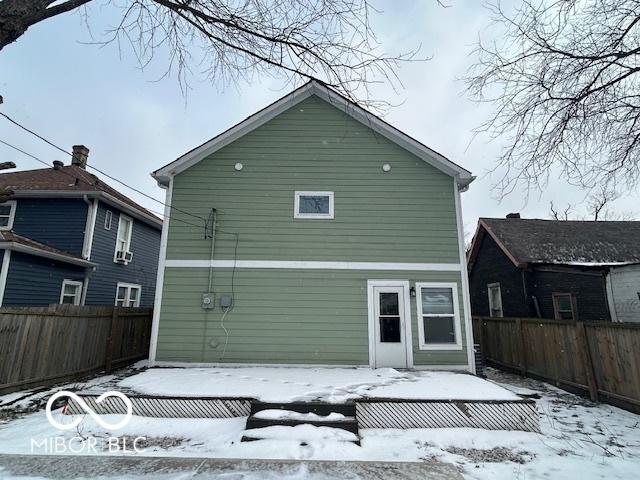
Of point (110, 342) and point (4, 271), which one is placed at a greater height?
point (4, 271)

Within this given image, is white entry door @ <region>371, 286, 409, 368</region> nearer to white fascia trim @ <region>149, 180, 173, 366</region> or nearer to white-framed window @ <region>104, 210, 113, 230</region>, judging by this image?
white fascia trim @ <region>149, 180, 173, 366</region>

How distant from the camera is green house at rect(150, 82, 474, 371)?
739 cm

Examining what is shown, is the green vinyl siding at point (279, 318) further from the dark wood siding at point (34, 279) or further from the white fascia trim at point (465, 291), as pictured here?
the dark wood siding at point (34, 279)

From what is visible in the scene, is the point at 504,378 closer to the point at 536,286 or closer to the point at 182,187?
the point at 536,286

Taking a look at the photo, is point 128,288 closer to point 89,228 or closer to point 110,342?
point 89,228

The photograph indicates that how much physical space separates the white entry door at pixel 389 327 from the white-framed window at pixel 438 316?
0.36 m

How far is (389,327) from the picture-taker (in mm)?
7516

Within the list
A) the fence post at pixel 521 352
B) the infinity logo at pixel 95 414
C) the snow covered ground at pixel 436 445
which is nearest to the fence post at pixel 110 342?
the snow covered ground at pixel 436 445

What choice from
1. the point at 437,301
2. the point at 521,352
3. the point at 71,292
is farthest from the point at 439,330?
the point at 71,292

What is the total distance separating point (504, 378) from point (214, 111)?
8568 millimetres

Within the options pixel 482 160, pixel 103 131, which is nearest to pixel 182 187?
pixel 103 131

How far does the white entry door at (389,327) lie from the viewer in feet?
24.1

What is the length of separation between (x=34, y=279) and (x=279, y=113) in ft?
27.3

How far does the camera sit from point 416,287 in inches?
299
